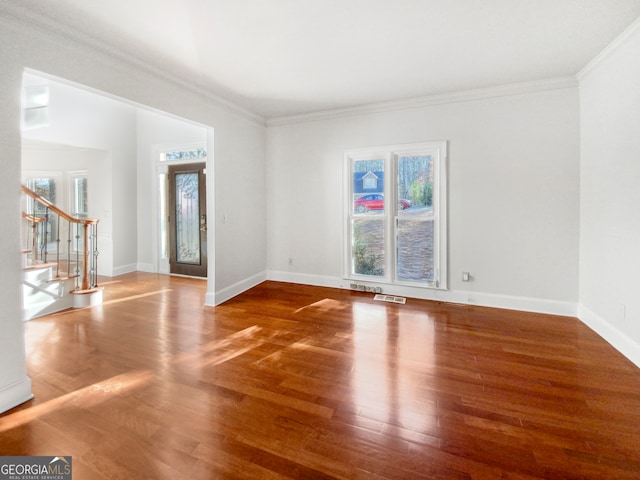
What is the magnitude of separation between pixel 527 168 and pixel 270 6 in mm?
3435

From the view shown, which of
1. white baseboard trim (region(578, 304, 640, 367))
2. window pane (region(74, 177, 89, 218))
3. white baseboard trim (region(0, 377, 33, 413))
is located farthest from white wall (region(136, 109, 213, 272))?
white baseboard trim (region(578, 304, 640, 367))

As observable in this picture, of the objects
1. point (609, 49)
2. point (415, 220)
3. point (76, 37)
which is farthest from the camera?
point (415, 220)

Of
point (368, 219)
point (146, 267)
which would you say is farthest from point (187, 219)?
point (368, 219)

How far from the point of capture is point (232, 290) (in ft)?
14.7

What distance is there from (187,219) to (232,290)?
2.27 metres

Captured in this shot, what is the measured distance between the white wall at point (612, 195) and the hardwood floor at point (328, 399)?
30 centimetres

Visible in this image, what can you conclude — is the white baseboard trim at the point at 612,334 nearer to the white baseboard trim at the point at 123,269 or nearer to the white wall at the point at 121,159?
the white wall at the point at 121,159

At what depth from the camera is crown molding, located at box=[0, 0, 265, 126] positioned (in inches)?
84.1

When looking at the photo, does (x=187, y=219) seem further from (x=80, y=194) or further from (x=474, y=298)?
(x=474, y=298)

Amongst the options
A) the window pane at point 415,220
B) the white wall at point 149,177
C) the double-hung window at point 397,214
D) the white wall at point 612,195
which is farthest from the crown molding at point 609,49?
the white wall at point 149,177

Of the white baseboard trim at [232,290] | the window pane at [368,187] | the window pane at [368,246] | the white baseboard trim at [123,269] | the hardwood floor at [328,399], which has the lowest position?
the hardwood floor at [328,399]

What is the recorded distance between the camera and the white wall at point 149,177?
20.0ft

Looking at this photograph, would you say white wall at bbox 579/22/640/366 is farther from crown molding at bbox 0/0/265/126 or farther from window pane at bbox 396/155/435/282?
crown molding at bbox 0/0/265/126

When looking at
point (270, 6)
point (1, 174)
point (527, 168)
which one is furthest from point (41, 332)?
point (527, 168)
